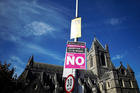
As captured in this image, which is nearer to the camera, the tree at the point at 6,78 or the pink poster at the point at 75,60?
the pink poster at the point at 75,60

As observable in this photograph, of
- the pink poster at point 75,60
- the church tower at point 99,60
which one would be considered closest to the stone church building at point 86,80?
the church tower at point 99,60

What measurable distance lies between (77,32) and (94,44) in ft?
127

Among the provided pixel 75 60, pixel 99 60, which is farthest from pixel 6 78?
Result: pixel 99 60

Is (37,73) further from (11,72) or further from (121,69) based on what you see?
(121,69)

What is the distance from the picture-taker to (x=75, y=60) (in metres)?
6.23

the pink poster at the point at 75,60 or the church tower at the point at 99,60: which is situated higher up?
the church tower at the point at 99,60

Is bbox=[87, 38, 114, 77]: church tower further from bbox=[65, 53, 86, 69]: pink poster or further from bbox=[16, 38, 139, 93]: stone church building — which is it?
bbox=[65, 53, 86, 69]: pink poster

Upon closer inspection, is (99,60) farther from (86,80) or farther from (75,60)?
(75,60)

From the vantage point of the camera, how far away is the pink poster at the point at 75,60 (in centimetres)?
601

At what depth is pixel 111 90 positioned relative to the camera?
28.2 m

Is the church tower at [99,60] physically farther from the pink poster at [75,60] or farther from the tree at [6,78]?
the pink poster at [75,60]

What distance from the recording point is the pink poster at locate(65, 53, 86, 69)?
601 cm

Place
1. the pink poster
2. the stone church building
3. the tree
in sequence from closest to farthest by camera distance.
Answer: the pink poster
the tree
the stone church building

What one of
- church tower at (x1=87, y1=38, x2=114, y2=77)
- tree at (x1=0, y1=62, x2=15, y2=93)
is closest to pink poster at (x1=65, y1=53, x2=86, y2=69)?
tree at (x1=0, y1=62, x2=15, y2=93)
